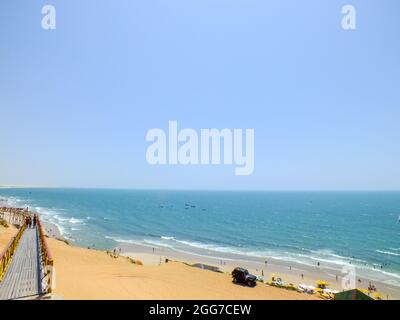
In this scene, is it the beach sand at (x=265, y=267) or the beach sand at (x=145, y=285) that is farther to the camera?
the beach sand at (x=265, y=267)

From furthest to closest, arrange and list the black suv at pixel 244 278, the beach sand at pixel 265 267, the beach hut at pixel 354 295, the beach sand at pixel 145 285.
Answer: the beach sand at pixel 265 267, the black suv at pixel 244 278, the beach hut at pixel 354 295, the beach sand at pixel 145 285

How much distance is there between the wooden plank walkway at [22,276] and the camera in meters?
11.7

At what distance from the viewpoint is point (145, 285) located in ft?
65.1

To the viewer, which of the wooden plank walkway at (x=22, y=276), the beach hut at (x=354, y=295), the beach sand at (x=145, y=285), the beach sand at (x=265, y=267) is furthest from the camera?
the beach sand at (x=265, y=267)

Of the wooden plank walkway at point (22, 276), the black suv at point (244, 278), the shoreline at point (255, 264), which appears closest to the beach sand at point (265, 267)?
the shoreline at point (255, 264)

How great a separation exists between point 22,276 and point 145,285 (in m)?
8.34

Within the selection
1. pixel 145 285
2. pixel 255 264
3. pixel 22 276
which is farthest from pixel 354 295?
pixel 255 264

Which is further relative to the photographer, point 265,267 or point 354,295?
point 265,267

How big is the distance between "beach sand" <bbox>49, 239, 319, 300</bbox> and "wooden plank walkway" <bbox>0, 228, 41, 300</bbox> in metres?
1.43

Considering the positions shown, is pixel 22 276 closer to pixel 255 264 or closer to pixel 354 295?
pixel 354 295

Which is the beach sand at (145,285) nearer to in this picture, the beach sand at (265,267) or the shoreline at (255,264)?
the shoreline at (255,264)

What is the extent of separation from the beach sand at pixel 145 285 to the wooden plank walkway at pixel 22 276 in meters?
1.43
